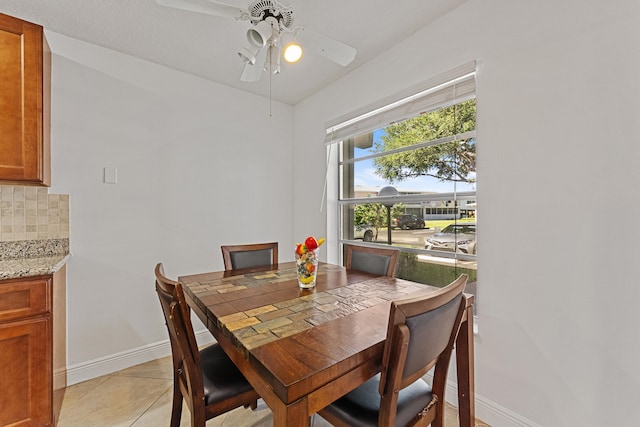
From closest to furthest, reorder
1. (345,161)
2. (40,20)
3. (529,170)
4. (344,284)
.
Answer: (529,170) → (344,284) → (40,20) → (345,161)

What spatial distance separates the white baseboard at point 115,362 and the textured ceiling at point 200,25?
232 centimetres

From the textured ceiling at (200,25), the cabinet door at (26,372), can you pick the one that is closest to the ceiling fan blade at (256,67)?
the textured ceiling at (200,25)

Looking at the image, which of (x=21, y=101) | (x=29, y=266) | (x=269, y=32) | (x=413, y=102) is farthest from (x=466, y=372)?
(x=21, y=101)

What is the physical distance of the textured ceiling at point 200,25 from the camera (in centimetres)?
177

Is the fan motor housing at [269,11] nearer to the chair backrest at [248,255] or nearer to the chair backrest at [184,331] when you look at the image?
the chair backrest at [184,331]

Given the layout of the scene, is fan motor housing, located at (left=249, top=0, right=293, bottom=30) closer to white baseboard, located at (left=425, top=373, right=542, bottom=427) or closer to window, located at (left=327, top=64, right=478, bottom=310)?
window, located at (left=327, top=64, right=478, bottom=310)

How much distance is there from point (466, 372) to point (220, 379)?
3.66 feet

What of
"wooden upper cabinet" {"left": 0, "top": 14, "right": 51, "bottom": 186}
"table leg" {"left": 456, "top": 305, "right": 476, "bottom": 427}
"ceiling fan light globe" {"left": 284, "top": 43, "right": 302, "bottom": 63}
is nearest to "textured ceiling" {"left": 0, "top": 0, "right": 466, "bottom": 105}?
"wooden upper cabinet" {"left": 0, "top": 14, "right": 51, "bottom": 186}

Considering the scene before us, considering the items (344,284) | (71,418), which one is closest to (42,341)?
(71,418)

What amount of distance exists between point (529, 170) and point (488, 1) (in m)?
1.01

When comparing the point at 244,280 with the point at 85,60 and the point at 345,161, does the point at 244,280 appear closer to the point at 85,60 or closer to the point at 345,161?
the point at 345,161

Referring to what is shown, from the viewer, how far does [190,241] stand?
2.65 metres

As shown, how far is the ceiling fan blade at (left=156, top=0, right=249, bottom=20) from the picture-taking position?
1224 millimetres

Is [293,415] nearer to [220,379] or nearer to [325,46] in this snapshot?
[220,379]
